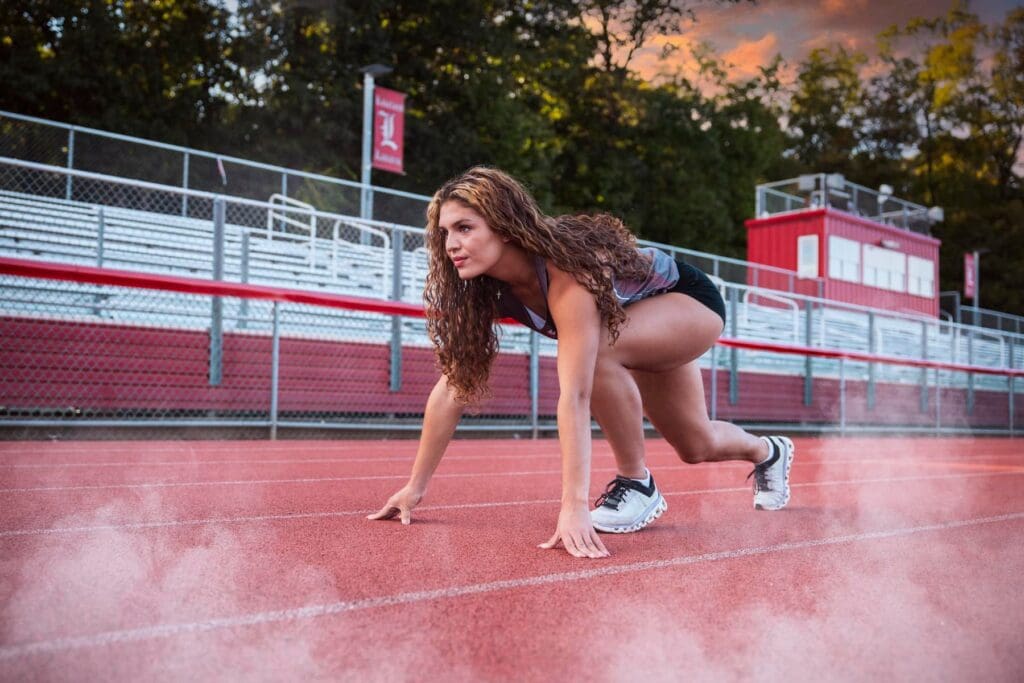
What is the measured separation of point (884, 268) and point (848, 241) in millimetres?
2057

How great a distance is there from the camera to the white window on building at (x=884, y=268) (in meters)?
25.5

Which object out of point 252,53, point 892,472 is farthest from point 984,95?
point 252,53

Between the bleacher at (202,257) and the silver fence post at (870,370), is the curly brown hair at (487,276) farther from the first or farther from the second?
the silver fence post at (870,370)

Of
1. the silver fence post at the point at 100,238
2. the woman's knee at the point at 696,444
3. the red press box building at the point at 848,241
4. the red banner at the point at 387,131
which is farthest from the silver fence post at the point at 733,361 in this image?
the red press box building at the point at 848,241

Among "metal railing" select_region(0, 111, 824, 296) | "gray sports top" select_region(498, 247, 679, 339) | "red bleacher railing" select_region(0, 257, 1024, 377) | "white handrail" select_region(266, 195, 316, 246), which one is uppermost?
"metal railing" select_region(0, 111, 824, 296)

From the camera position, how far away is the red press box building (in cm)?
2427

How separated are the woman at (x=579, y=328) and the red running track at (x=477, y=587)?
241mm

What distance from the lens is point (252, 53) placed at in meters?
22.6

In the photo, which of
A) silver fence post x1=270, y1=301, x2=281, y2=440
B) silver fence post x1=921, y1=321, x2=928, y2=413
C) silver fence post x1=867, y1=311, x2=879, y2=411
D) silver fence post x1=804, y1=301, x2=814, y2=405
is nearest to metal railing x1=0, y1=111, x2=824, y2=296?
silver fence post x1=270, y1=301, x2=281, y2=440

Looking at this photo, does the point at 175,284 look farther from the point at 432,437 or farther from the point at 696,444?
the point at 696,444

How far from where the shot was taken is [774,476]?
14.6 ft

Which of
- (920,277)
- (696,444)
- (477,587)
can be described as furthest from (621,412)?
(920,277)

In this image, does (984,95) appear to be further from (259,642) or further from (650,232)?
(650,232)

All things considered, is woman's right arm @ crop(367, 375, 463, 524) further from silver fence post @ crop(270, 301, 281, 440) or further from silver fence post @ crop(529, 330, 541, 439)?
silver fence post @ crop(529, 330, 541, 439)
